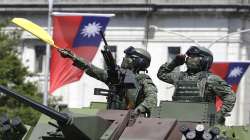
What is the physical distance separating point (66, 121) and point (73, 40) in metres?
17.3

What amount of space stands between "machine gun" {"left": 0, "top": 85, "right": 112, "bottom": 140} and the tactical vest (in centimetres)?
210

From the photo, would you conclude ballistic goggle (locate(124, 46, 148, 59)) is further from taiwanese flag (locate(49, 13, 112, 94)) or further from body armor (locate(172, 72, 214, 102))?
taiwanese flag (locate(49, 13, 112, 94))

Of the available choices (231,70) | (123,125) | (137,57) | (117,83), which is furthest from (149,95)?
(231,70)

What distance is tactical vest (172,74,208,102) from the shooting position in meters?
16.4

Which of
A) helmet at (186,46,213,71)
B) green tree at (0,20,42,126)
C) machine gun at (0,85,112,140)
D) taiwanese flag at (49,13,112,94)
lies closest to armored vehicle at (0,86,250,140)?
machine gun at (0,85,112,140)

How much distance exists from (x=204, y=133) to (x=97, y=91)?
294 centimetres

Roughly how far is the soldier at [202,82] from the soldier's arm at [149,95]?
0.42 m

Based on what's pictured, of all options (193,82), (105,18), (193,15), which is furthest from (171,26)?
(193,82)

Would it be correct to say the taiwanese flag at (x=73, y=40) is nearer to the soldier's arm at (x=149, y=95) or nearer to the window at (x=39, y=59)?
the soldier's arm at (x=149, y=95)

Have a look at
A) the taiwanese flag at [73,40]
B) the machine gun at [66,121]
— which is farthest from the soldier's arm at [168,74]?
the taiwanese flag at [73,40]

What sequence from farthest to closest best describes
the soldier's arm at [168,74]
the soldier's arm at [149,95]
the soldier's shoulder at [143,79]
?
the soldier's arm at [168,74], the soldier's shoulder at [143,79], the soldier's arm at [149,95]

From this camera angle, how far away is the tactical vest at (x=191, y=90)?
16375 mm

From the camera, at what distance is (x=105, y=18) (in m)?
32.1

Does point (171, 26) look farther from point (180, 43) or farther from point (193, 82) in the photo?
point (193, 82)
